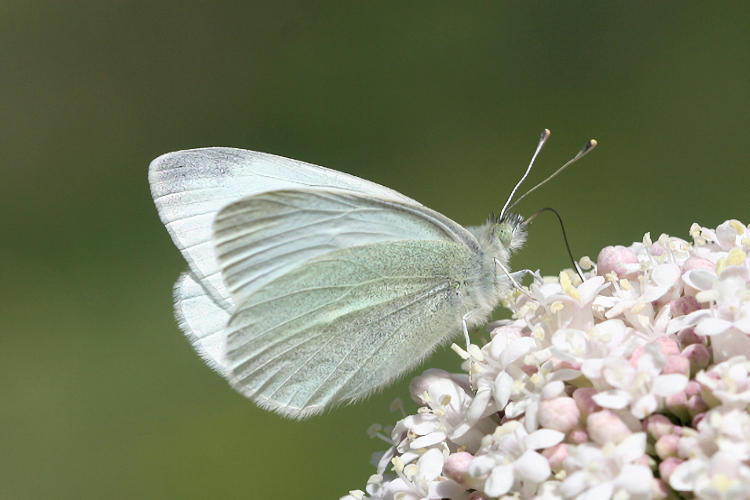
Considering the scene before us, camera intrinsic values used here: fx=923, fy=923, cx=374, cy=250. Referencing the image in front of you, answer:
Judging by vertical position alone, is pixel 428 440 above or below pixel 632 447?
below

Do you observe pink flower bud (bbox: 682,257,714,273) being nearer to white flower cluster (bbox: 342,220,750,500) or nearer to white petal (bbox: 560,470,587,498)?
white flower cluster (bbox: 342,220,750,500)

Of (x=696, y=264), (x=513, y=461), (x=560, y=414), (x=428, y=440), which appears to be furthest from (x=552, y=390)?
(x=696, y=264)

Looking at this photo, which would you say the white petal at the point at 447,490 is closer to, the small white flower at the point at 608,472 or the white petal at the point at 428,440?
the white petal at the point at 428,440

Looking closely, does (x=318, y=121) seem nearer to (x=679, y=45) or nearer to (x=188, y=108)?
(x=188, y=108)

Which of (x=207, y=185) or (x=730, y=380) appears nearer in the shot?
(x=730, y=380)

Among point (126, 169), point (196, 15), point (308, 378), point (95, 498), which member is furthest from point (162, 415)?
point (196, 15)

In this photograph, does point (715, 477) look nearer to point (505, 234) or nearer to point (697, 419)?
point (697, 419)

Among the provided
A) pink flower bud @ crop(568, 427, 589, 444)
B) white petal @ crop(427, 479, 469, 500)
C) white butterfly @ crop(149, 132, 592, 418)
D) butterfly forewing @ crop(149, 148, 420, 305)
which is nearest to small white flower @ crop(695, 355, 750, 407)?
pink flower bud @ crop(568, 427, 589, 444)
